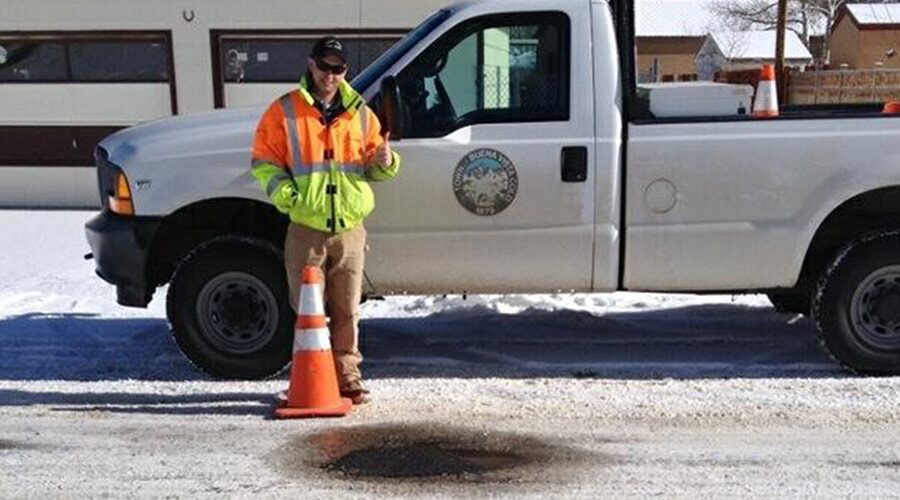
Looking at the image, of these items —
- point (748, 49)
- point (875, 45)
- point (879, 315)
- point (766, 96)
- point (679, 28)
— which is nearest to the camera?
point (879, 315)

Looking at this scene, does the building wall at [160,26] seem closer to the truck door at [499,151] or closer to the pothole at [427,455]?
the truck door at [499,151]

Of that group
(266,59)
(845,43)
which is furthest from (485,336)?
(845,43)

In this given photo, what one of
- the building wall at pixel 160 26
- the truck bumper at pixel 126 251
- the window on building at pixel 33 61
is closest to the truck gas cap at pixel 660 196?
the truck bumper at pixel 126 251

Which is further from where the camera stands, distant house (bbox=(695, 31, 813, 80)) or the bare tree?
the bare tree

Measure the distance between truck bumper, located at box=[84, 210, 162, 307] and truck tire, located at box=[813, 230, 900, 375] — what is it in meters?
3.90

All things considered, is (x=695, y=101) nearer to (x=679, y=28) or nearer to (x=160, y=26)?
(x=160, y=26)

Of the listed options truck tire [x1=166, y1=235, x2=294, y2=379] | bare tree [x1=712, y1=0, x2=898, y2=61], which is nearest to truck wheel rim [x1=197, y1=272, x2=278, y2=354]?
truck tire [x1=166, y1=235, x2=294, y2=379]

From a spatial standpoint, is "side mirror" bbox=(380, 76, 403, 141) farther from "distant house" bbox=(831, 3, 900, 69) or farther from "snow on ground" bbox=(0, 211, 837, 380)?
"distant house" bbox=(831, 3, 900, 69)

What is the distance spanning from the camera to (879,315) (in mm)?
5922

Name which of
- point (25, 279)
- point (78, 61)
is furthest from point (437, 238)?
point (78, 61)

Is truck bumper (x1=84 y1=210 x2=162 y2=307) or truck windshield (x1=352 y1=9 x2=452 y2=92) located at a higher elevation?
truck windshield (x1=352 y1=9 x2=452 y2=92)

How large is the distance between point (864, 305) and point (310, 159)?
10.7 ft

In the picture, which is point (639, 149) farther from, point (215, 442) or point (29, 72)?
point (29, 72)

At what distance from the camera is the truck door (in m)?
5.73
